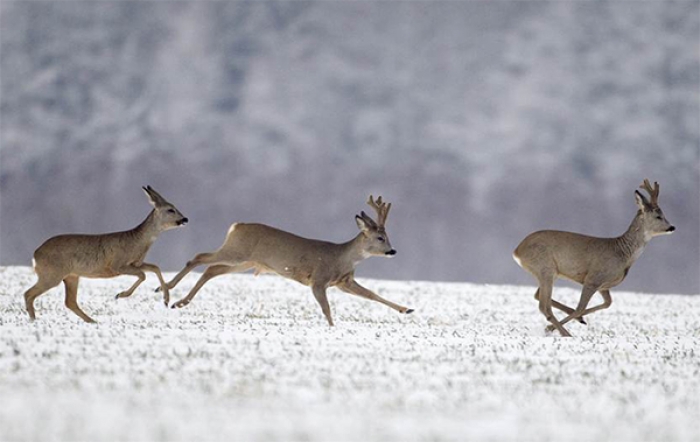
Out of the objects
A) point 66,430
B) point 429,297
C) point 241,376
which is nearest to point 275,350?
point 241,376

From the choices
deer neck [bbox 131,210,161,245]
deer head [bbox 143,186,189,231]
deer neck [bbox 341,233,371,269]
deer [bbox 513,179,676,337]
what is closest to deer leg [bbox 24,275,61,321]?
deer neck [bbox 131,210,161,245]

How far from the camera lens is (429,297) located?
2470 cm

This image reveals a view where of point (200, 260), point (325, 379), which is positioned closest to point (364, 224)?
point (200, 260)

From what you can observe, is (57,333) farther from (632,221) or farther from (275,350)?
(632,221)

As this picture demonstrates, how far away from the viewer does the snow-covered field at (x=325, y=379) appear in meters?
7.19

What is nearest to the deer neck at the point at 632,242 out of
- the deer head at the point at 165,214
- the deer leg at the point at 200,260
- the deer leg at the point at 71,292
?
the deer leg at the point at 200,260

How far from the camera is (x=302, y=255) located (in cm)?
1647

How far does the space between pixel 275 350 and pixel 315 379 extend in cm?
197

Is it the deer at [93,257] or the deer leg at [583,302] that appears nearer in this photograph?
the deer at [93,257]

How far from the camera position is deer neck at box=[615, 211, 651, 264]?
1642 cm

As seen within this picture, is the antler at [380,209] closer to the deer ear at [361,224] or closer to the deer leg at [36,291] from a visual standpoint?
the deer ear at [361,224]

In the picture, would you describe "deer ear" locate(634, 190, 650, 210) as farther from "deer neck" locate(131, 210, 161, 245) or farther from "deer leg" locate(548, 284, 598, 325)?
"deer neck" locate(131, 210, 161, 245)

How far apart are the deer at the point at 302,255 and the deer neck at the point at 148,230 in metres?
0.90

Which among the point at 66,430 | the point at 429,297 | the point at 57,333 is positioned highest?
the point at 429,297
